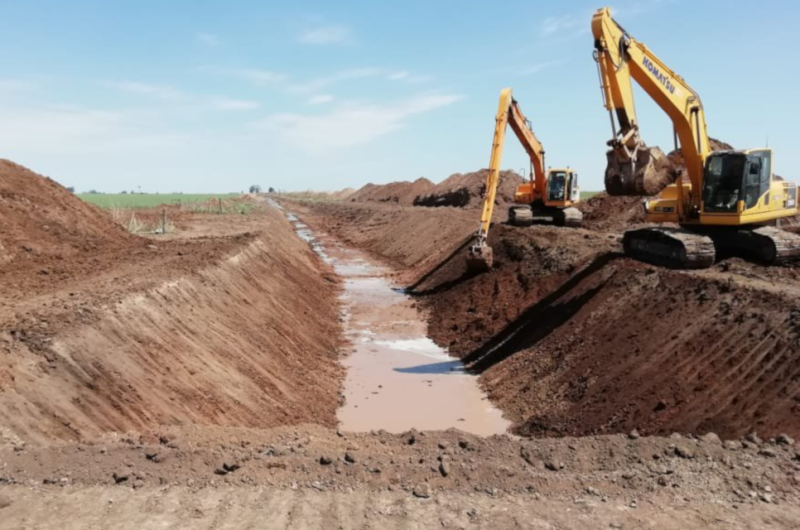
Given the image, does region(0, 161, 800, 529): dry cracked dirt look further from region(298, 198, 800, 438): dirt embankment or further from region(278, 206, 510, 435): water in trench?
region(278, 206, 510, 435): water in trench

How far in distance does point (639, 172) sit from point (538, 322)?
15.7 ft

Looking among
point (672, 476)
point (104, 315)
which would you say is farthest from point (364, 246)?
point (672, 476)

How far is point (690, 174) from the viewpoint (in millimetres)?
15852

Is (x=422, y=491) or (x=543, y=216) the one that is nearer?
(x=422, y=491)

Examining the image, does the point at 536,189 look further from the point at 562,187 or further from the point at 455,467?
the point at 455,467

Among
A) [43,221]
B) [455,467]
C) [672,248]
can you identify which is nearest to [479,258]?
[672,248]

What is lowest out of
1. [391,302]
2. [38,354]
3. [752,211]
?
[391,302]

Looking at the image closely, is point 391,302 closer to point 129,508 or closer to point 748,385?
point 748,385

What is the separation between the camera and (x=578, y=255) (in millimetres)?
19469

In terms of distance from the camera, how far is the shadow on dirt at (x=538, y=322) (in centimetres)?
1573

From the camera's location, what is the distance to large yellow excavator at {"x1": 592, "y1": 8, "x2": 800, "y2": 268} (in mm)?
14391

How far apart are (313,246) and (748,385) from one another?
38.8m

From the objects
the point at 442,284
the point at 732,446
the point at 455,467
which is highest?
the point at 732,446

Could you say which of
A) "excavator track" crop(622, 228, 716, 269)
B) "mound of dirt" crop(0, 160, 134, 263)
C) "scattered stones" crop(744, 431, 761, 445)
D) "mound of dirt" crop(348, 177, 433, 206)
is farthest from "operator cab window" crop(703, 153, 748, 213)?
"mound of dirt" crop(348, 177, 433, 206)
